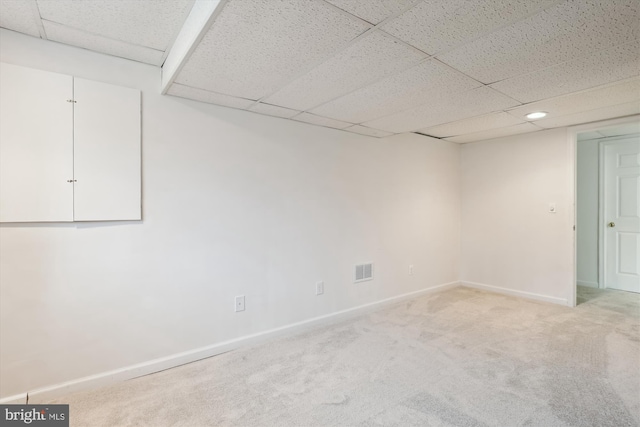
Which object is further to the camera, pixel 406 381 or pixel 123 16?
pixel 406 381

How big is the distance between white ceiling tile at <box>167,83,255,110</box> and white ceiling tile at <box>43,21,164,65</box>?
222 millimetres

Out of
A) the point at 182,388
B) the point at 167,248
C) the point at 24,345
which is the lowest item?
the point at 182,388

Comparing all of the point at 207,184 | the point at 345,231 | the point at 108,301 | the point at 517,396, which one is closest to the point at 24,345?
the point at 108,301

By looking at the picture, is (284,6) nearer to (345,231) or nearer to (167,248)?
(167,248)

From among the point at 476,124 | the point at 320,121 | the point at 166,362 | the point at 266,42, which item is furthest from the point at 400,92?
the point at 166,362

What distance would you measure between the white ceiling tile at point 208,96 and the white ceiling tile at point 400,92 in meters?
0.63

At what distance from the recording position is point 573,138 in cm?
364

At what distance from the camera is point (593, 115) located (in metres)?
3.14

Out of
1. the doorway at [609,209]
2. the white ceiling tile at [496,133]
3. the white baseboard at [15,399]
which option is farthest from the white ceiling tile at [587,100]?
the white baseboard at [15,399]

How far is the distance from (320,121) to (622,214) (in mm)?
4538

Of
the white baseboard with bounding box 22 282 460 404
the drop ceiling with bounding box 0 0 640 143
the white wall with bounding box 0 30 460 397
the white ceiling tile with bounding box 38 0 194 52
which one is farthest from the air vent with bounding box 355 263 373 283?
the white ceiling tile with bounding box 38 0 194 52

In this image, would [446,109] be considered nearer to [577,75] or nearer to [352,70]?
[577,75]

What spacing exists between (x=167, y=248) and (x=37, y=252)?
0.74 metres

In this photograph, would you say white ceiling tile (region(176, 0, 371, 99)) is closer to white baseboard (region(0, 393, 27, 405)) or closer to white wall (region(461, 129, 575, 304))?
white baseboard (region(0, 393, 27, 405))
